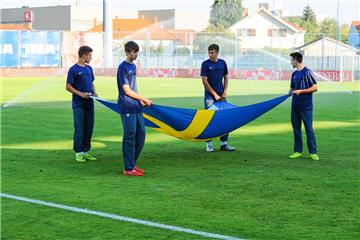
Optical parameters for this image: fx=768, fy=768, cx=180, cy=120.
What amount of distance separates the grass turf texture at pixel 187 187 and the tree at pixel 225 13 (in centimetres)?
8344

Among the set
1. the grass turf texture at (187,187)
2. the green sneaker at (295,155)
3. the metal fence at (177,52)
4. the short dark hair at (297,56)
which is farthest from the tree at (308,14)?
the short dark hair at (297,56)

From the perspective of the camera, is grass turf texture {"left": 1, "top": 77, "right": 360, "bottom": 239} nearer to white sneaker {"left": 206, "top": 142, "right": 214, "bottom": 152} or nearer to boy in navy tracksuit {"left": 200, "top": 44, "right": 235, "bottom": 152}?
white sneaker {"left": 206, "top": 142, "right": 214, "bottom": 152}

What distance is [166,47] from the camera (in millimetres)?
68375

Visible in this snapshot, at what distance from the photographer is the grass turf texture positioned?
779 cm

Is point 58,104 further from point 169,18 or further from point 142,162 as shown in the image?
point 169,18

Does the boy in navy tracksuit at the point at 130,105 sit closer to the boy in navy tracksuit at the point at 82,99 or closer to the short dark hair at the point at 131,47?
the short dark hair at the point at 131,47

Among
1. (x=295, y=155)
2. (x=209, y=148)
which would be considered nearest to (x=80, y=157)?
(x=209, y=148)

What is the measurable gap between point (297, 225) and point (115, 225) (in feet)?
6.12

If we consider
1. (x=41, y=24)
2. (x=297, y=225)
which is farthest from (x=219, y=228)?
(x=41, y=24)

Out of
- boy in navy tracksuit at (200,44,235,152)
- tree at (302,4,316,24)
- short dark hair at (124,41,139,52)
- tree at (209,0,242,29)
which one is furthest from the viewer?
tree at (302,4,316,24)

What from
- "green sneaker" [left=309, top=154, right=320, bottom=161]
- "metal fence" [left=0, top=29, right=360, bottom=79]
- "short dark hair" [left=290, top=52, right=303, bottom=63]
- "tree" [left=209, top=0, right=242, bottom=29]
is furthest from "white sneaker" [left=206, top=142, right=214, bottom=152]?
"tree" [left=209, top=0, right=242, bottom=29]

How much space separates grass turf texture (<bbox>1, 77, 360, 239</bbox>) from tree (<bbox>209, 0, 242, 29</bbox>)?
8344cm

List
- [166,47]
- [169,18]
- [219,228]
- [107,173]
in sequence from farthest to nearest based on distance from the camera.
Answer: [169,18] → [166,47] → [107,173] → [219,228]

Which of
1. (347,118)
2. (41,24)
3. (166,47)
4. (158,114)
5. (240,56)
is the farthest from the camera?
(41,24)
